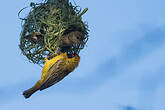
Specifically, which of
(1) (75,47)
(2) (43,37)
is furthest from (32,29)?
(1) (75,47)

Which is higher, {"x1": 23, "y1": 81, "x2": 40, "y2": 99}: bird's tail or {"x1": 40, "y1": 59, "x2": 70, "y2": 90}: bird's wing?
{"x1": 40, "y1": 59, "x2": 70, "y2": 90}: bird's wing

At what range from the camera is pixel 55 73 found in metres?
6.32

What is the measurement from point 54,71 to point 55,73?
1.3 inches

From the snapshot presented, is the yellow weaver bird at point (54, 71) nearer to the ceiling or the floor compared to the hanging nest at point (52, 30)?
nearer to the floor

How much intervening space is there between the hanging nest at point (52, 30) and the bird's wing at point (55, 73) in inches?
7.1

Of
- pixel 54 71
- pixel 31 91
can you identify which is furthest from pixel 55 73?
pixel 31 91

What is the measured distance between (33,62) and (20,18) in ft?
1.98

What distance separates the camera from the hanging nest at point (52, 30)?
636cm

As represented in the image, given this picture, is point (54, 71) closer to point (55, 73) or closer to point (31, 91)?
point (55, 73)

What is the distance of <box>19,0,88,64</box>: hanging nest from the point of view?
636cm

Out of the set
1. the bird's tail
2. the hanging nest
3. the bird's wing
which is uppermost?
the hanging nest

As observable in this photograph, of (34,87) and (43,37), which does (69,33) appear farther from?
(34,87)

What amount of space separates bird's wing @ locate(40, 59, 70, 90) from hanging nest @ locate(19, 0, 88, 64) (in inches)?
7.1

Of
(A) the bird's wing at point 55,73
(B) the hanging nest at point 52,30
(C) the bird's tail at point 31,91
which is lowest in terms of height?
(C) the bird's tail at point 31,91
